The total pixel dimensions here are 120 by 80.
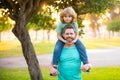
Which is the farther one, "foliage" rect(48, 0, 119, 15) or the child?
"foliage" rect(48, 0, 119, 15)

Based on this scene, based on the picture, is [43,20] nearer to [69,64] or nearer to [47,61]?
[69,64]

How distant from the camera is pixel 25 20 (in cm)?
1159

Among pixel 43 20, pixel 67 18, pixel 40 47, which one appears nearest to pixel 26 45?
pixel 43 20

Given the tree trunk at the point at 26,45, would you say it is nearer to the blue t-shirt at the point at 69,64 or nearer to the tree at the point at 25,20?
the tree at the point at 25,20

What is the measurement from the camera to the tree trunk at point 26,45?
37.8 ft

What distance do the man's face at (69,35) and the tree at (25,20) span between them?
250 inches

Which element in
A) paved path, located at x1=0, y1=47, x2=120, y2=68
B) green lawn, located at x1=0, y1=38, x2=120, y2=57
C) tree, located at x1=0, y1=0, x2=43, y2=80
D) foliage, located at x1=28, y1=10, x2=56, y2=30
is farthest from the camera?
green lawn, located at x1=0, y1=38, x2=120, y2=57

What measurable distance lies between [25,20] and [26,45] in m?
0.76

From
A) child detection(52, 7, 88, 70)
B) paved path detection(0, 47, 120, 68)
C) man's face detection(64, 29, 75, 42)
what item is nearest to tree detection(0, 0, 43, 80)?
child detection(52, 7, 88, 70)

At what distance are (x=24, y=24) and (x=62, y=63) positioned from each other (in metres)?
6.55

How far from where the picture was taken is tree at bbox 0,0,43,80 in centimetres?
1145

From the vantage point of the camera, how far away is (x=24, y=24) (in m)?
11.5

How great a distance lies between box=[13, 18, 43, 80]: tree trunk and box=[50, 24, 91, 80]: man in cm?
646

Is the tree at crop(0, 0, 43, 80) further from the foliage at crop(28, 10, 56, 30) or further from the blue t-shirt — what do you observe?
the blue t-shirt
